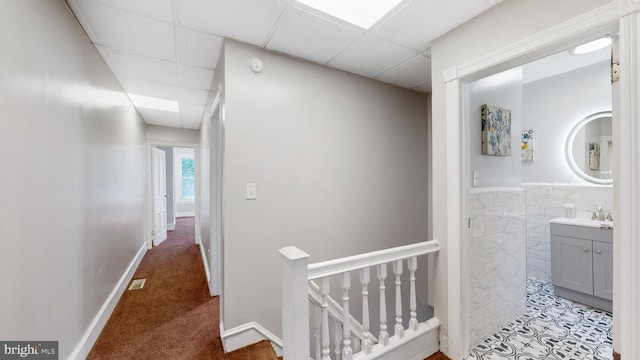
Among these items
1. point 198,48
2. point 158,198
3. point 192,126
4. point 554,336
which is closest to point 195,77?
point 198,48

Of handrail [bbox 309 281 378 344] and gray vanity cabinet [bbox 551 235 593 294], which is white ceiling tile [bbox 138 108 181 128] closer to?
handrail [bbox 309 281 378 344]

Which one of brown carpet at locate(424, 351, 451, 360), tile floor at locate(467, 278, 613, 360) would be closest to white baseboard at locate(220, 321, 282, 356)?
brown carpet at locate(424, 351, 451, 360)

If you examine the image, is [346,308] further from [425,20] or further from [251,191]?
[425,20]

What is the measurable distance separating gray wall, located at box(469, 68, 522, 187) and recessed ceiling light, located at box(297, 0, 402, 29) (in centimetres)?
86

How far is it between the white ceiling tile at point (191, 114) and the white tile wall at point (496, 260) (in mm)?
3690

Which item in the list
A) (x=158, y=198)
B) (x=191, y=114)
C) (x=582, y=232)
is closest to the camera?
(x=582, y=232)

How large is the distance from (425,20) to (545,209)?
9.18 feet

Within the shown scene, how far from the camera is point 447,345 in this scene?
5.97 feet

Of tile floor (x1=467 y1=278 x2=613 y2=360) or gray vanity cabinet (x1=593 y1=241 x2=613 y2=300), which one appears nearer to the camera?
tile floor (x1=467 y1=278 x2=613 y2=360)

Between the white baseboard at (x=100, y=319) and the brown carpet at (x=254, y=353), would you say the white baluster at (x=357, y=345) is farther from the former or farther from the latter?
the white baseboard at (x=100, y=319)

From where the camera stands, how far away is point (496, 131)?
2.07 metres

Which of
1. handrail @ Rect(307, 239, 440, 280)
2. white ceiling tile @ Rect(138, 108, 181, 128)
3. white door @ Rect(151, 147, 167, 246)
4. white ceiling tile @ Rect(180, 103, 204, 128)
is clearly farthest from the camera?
white door @ Rect(151, 147, 167, 246)

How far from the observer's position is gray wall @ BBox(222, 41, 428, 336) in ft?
6.18

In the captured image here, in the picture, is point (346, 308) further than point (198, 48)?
No
